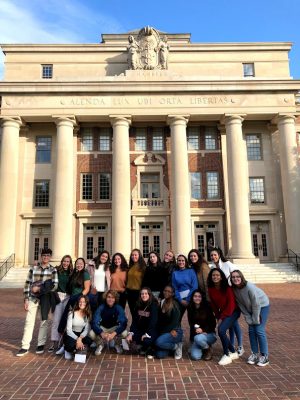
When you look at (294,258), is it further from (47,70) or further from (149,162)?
(47,70)

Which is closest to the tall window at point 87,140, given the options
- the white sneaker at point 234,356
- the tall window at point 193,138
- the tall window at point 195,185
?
the tall window at point 193,138

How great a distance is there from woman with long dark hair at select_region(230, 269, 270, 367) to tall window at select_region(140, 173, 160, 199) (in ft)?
73.1

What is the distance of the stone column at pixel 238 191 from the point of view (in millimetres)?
25609

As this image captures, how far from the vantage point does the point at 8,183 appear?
86.4 ft

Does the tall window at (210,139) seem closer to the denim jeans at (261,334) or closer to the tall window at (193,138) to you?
the tall window at (193,138)

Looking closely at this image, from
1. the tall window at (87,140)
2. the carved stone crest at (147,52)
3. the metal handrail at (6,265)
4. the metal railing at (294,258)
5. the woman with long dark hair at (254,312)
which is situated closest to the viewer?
the woman with long dark hair at (254,312)

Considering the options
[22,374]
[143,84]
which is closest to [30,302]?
[22,374]

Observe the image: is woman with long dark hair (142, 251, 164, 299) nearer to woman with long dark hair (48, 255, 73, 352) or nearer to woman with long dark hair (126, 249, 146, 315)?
woman with long dark hair (126, 249, 146, 315)

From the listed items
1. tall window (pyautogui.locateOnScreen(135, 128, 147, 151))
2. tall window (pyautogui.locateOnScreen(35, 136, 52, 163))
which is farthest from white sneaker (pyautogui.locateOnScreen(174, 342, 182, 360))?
tall window (pyautogui.locateOnScreen(35, 136, 52, 163))

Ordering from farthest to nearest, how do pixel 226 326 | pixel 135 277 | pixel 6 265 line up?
pixel 6 265
pixel 135 277
pixel 226 326

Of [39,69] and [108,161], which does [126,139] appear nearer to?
[108,161]

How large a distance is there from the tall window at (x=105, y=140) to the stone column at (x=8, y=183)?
6.39m

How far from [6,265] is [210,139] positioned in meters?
18.5

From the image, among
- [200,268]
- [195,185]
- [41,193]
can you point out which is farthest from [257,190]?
A: [200,268]
